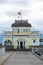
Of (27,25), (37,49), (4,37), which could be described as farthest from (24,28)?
(37,49)

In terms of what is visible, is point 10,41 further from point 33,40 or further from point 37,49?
point 37,49

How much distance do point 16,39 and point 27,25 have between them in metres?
4.97

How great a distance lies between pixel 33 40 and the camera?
70250mm

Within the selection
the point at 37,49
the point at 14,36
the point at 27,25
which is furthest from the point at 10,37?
the point at 37,49

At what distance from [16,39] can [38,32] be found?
606 centimetres

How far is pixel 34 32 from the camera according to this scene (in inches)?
2744

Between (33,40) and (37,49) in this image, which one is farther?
(33,40)

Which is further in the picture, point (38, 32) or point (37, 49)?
point (38, 32)

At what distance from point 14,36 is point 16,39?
38.0 inches

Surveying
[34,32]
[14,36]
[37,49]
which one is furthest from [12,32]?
[37,49]

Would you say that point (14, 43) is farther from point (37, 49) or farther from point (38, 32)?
point (37, 49)

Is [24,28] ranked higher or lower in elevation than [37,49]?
higher

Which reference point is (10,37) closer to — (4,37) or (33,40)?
(4,37)

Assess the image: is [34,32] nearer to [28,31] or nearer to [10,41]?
[28,31]
